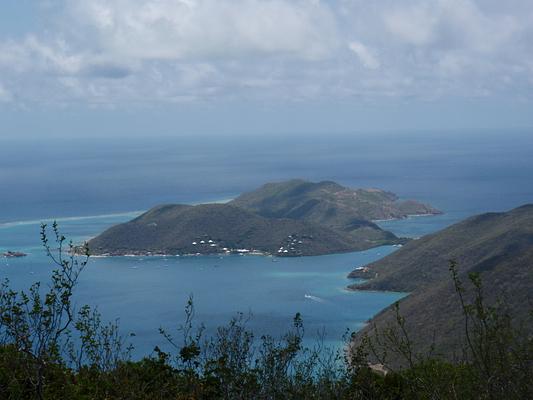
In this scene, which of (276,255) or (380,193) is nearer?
(276,255)

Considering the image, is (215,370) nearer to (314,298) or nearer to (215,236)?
(314,298)

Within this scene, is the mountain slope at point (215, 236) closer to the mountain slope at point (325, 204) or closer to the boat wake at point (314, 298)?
the mountain slope at point (325, 204)

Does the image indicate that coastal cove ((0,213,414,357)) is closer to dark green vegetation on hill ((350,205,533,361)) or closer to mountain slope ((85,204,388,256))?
mountain slope ((85,204,388,256))

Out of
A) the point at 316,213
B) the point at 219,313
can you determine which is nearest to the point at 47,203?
the point at 316,213

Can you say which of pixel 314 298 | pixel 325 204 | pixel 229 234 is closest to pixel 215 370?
pixel 314 298

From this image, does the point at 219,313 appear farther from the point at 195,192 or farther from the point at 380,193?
the point at 195,192

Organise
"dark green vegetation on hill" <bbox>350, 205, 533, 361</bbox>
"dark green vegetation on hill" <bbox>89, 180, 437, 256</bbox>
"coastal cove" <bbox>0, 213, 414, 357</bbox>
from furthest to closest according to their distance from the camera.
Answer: "dark green vegetation on hill" <bbox>89, 180, 437, 256</bbox> < "coastal cove" <bbox>0, 213, 414, 357</bbox> < "dark green vegetation on hill" <bbox>350, 205, 533, 361</bbox>

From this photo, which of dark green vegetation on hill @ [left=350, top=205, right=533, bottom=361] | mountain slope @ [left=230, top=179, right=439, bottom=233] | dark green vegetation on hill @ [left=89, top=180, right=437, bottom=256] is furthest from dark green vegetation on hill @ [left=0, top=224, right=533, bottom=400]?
mountain slope @ [left=230, top=179, right=439, bottom=233]
